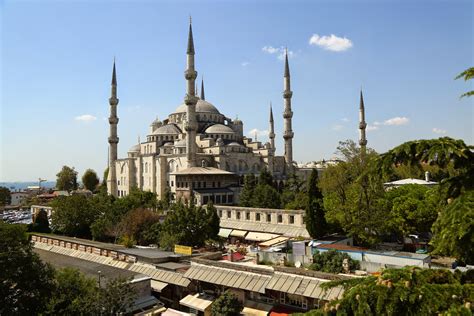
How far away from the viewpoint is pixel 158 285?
14.1 m

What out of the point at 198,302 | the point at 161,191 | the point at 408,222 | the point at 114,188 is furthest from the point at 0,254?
the point at 114,188

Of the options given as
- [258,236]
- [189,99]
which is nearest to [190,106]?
[189,99]

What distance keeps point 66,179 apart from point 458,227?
68.8 m

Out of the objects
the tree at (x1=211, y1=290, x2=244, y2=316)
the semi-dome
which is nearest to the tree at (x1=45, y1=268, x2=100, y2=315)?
the tree at (x1=211, y1=290, x2=244, y2=316)

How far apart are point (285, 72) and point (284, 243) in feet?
94.2

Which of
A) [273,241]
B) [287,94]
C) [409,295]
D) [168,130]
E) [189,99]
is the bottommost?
[273,241]

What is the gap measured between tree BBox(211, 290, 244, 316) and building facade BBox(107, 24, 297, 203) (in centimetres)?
2169

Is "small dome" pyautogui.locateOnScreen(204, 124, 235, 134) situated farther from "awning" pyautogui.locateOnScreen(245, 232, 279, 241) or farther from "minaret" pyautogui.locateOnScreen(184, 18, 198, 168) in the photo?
"awning" pyautogui.locateOnScreen(245, 232, 279, 241)

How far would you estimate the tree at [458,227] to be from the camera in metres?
3.61

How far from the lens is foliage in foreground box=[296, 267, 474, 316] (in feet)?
11.6

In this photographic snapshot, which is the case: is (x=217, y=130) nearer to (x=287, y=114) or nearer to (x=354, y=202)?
(x=287, y=114)

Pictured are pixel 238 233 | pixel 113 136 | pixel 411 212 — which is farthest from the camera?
pixel 113 136

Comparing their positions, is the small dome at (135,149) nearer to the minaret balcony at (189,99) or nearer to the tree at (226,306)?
the minaret balcony at (189,99)

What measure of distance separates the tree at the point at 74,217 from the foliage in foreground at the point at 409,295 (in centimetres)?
2515
